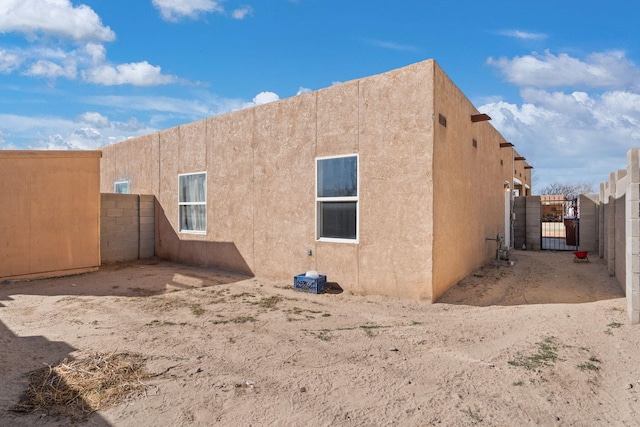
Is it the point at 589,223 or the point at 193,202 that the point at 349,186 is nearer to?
the point at 193,202

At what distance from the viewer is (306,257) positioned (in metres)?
7.37

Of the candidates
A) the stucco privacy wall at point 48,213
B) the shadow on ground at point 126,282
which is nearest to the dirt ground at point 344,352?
the shadow on ground at point 126,282

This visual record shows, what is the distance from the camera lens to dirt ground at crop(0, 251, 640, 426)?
2826 mm

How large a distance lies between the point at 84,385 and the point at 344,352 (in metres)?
2.38

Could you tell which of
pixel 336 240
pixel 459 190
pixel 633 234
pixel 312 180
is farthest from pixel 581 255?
pixel 312 180

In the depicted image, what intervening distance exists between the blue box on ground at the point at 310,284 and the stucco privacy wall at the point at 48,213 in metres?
5.48

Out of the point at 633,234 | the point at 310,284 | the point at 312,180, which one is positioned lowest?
the point at 310,284

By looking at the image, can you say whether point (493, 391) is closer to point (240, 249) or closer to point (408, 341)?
point (408, 341)

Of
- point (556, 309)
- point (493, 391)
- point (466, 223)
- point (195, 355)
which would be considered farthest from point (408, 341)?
point (466, 223)

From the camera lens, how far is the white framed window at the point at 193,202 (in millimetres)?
9609

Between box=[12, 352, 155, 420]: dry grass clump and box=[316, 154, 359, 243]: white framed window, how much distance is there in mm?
3979

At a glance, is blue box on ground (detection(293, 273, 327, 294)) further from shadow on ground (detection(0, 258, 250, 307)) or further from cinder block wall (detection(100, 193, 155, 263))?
cinder block wall (detection(100, 193, 155, 263))

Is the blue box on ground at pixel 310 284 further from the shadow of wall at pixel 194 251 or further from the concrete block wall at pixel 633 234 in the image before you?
the concrete block wall at pixel 633 234

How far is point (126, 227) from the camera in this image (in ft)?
35.3
